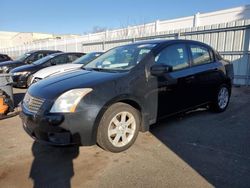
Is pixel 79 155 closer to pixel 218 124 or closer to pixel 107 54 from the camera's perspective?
pixel 107 54

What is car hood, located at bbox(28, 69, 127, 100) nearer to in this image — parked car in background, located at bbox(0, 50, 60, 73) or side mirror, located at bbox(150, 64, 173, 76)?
side mirror, located at bbox(150, 64, 173, 76)

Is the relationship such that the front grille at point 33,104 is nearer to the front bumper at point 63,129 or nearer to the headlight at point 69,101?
the front bumper at point 63,129

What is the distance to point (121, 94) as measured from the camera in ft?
10.2

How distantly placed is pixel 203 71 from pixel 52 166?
127 inches

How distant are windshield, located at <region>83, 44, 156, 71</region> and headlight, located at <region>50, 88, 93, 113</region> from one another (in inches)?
36.4

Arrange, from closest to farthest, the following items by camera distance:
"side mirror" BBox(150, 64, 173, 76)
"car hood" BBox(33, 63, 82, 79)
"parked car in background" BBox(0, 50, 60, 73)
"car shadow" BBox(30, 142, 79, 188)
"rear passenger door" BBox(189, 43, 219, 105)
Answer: "car shadow" BBox(30, 142, 79, 188) → "side mirror" BBox(150, 64, 173, 76) → "rear passenger door" BBox(189, 43, 219, 105) → "car hood" BBox(33, 63, 82, 79) → "parked car in background" BBox(0, 50, 60, 73)

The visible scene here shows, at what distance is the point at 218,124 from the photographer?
14.3 ft

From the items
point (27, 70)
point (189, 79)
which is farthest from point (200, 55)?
point (27, 70)

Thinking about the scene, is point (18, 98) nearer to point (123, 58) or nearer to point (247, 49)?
point (123, 58)

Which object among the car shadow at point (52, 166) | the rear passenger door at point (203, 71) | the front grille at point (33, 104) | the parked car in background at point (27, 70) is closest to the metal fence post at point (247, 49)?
the rear passenger door at point (203, 71)

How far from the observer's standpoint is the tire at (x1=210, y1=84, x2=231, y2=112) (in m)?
4.89

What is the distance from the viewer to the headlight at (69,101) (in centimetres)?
279

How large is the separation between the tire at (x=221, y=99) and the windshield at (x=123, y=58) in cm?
209

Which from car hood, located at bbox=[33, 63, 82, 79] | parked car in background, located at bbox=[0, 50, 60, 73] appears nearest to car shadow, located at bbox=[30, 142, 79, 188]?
car hood, located at bbox=[33, 63, 82, 79]
